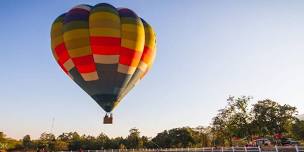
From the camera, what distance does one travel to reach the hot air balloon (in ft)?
78.3

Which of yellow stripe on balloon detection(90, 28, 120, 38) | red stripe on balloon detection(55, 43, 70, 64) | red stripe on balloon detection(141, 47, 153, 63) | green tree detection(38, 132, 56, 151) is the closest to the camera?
yellow stripe on balloon detection(90, 28, 120, 38)

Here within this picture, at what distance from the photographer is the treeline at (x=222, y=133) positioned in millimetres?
72938

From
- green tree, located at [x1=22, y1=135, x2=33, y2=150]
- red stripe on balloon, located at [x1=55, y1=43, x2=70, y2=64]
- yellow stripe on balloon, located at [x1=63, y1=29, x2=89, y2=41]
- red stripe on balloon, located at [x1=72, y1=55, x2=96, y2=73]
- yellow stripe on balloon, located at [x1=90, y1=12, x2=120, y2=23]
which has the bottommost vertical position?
green tree, located at [x1=22, y1=135, x2=33, y2=150]

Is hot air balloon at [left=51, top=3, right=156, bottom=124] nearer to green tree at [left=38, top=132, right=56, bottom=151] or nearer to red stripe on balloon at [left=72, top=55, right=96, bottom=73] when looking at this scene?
red stripe on balloon at [left=72, top=55, right=96, bottom=73]

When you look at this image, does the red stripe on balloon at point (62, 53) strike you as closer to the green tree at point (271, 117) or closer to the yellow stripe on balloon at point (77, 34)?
the yellow stripe on balloon at point (77, 34)

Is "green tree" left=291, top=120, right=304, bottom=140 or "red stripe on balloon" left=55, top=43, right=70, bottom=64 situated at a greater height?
"red stripe on balloon" left=55, top=43, right=70, bottom=64

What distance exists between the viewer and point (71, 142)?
108 metres

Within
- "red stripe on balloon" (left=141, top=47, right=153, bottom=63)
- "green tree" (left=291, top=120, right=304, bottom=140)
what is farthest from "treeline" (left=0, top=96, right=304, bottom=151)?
"red stripe on balloon" (left=141, top=47, right=153, bottom=63)

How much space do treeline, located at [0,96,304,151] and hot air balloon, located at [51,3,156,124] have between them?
53.6 meters

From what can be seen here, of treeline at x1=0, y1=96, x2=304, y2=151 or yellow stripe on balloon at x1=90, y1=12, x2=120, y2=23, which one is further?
treeline at x1=0, y1=96, x2=304, y2=151

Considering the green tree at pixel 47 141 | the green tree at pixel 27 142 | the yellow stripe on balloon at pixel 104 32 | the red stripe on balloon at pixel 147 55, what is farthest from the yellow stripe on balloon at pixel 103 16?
the green tree at pixel 27 142

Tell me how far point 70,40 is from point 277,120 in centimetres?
6897

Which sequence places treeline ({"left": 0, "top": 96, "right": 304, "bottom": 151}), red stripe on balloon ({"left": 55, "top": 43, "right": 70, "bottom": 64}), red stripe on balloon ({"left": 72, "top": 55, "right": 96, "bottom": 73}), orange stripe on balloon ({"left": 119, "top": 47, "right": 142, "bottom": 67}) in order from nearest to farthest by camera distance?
red stripe on balloon ({"left": 72, "top": 55, "right": 96, "bottom": 73}) < orange stripe on balloon ({"left": 119, "top": 47, "right": 142, "bottom": 67}) < red stripe on balloon ({"left": 55, "top": 43, "right": 70, "bottom": 64}) < treeline ({"left": 0, "top": 96, "right": 304, "bottom": 151})

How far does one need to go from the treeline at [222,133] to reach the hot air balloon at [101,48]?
53.6m
